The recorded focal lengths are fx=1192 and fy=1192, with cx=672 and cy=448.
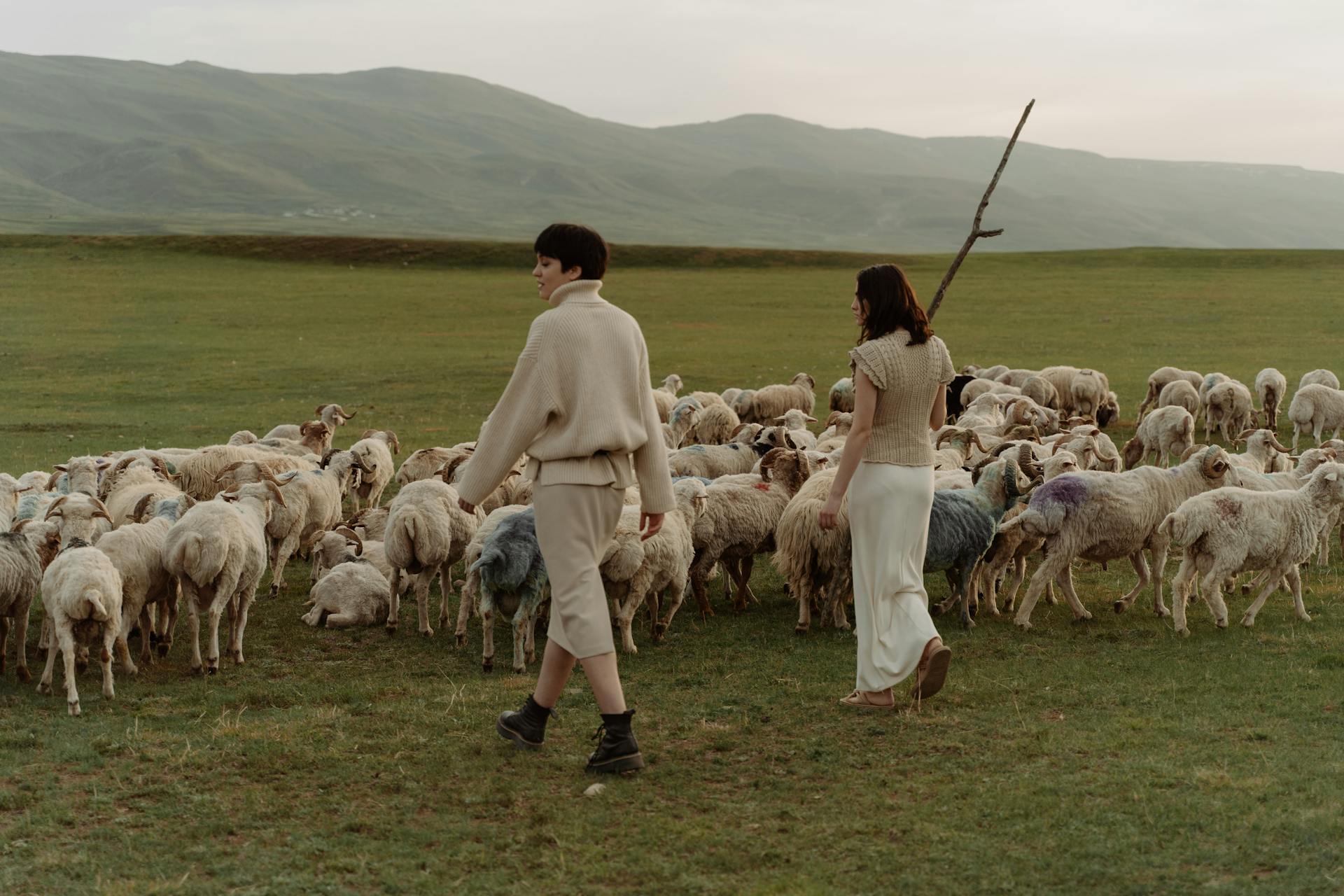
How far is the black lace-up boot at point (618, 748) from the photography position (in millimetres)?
5688

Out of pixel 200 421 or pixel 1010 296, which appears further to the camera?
pixel 1010 296

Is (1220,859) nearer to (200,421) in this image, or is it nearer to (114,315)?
(200,421)

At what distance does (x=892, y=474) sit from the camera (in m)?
6.43

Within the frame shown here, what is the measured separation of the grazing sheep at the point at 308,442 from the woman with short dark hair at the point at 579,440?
8205mm

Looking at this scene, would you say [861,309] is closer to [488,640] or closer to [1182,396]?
[488,640]

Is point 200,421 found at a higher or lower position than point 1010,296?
lower

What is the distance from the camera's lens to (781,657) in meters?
8.09

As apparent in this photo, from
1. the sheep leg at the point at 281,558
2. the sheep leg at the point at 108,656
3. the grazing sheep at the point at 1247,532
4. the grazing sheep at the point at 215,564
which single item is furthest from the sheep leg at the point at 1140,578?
the sheep leg at the point at 108,656

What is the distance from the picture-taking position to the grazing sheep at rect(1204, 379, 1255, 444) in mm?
17859

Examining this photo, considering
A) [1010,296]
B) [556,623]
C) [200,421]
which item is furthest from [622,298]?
[556,623]

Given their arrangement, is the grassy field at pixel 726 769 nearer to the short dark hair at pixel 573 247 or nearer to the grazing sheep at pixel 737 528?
the grazing sheep at pixel 737 528

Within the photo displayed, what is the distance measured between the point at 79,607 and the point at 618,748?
3.46 meters

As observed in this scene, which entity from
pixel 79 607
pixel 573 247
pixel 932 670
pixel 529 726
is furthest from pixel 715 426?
pixel 573 247

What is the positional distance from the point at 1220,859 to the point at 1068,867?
23.6 inches
